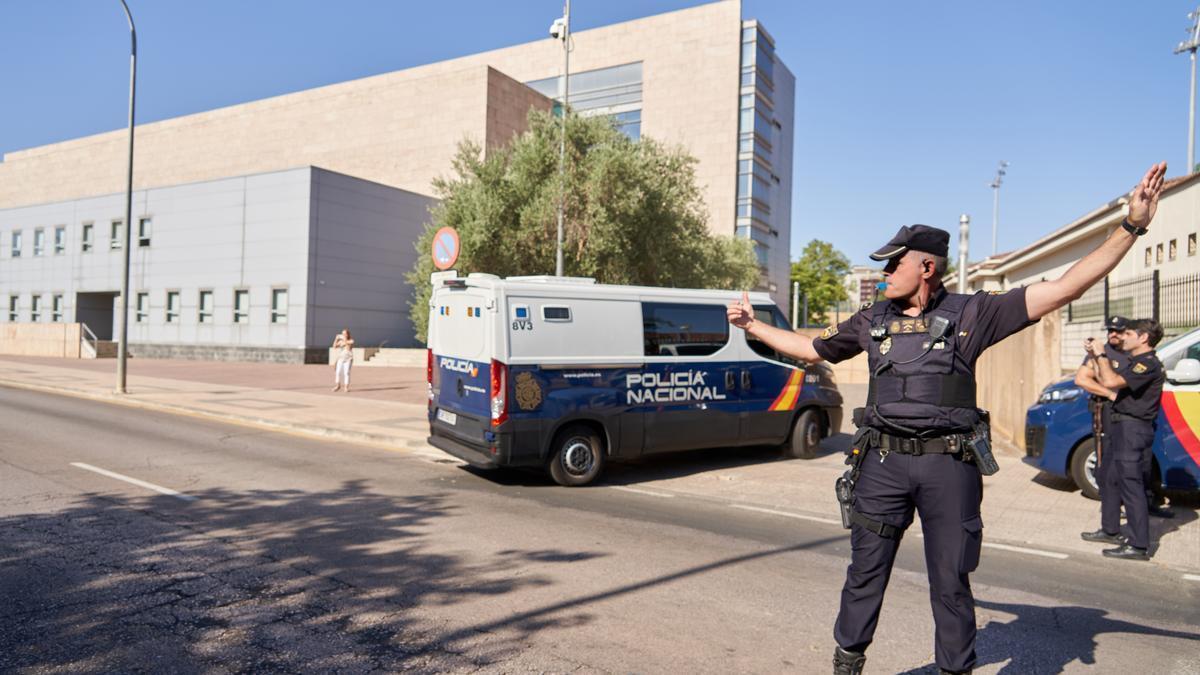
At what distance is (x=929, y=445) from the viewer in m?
3.16

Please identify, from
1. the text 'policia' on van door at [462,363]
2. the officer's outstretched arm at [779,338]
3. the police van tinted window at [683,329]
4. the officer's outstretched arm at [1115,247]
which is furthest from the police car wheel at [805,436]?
the officer's outstretched arm at [1115,247]

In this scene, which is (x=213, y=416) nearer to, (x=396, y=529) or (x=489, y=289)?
(x=489, y=289)

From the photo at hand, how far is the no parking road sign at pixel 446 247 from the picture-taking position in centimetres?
1176

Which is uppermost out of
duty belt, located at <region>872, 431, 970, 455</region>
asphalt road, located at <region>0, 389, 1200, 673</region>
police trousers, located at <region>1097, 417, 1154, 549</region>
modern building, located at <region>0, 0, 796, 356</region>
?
modern building, located at <region>0, 0, 796, 356</region>

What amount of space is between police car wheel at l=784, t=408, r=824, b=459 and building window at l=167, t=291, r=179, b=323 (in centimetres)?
3548

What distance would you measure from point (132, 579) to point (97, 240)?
43718 millimetres

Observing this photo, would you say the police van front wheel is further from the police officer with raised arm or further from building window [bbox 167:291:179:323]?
building window [bbox 167:291:179:323]

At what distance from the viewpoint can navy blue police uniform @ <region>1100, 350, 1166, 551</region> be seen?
6.27 m

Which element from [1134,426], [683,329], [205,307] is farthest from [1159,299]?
[205,307]

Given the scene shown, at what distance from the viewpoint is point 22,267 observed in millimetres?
44625

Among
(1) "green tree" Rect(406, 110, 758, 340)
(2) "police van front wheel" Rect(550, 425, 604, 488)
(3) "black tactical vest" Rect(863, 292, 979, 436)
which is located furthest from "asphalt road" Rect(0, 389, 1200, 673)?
(1) "green tree" Rect(406, 110, 758, 340)

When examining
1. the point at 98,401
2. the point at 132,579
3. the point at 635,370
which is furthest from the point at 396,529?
the point at 98,401

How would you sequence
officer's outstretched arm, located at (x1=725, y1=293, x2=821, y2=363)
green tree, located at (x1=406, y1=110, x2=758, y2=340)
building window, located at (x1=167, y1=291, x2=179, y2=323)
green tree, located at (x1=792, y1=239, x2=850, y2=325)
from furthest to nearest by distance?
green tree, located at (x1=792, y1=239, x2=850, y2=325) < building window, located at (x1=167, y1=291, x2=179, y2=323) < green tree, located at (x1=406, y1=110, x2=758, y2=340) < officer's outstretched arm, located at (x1=725, y1=293, x2=821, y2=363)

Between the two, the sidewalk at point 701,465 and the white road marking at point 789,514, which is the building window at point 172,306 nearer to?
the sidewalk at point 701,465
